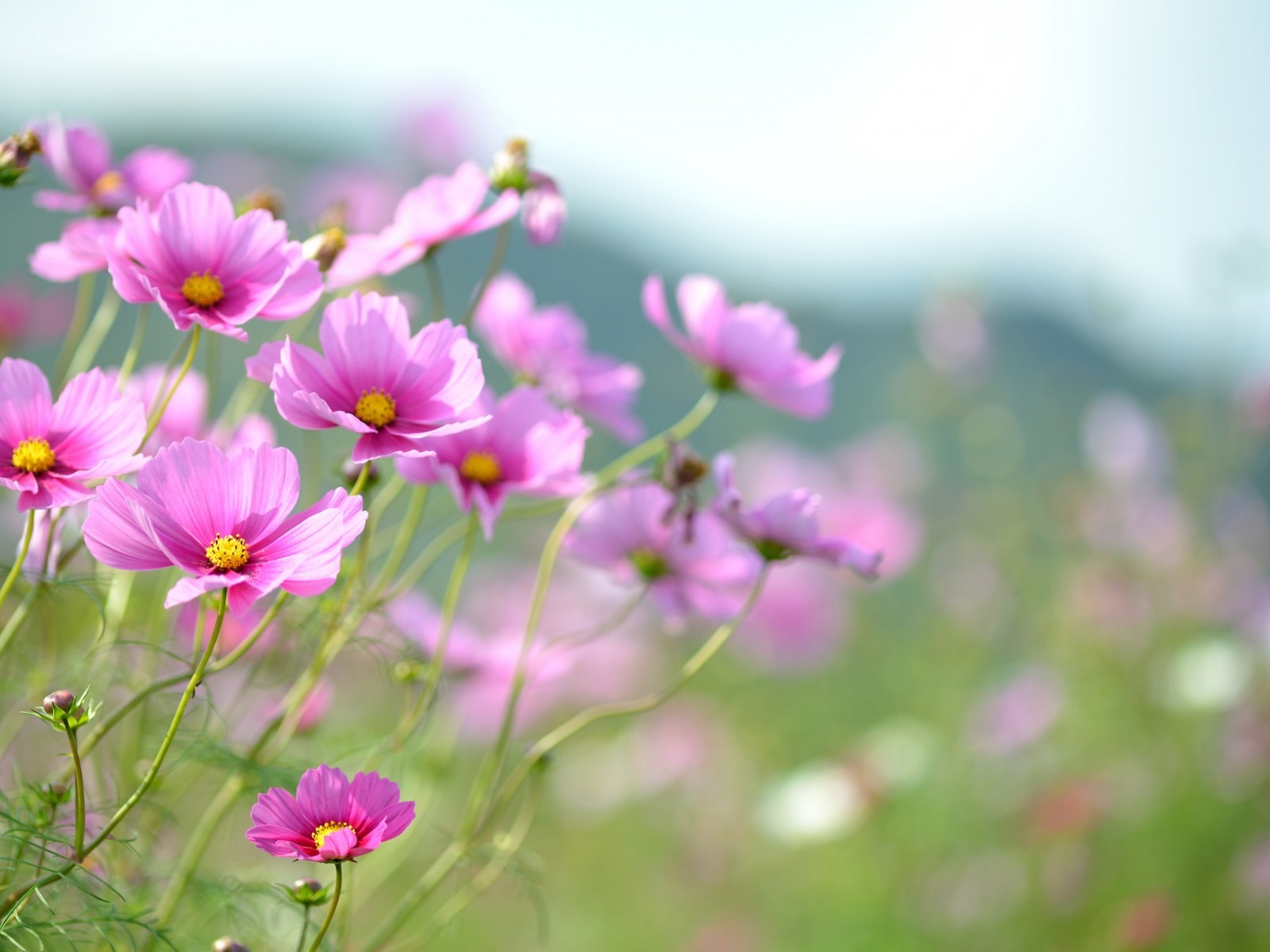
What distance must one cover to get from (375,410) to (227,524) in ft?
0.25

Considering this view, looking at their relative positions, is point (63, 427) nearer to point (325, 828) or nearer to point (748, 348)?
point (325, 828)

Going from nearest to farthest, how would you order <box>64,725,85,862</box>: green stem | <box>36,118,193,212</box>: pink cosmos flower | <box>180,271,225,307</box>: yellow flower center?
1. <box>64,725,85,862</box>: green stem
2. <box>180,271,225,307</box>: yellow flower center
3. <box>36,118,193,212</box>: pink cosmos flower

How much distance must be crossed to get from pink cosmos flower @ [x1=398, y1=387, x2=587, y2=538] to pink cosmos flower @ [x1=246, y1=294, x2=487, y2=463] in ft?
0.10

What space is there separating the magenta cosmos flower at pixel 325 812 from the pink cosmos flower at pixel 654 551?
9.2 inches

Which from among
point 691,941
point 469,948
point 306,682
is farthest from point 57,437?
point 469,948

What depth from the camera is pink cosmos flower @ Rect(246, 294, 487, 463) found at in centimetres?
41

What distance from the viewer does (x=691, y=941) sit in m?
1.96

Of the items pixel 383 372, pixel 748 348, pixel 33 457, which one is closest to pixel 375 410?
pixel 383 372

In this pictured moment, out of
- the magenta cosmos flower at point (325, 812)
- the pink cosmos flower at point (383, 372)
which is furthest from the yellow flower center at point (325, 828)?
the pink cosmos flower at point (383, 372)

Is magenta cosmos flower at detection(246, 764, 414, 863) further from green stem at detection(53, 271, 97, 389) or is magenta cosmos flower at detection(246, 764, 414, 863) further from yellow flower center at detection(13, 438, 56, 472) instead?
green stem at detection(53, 271, 97, 389)

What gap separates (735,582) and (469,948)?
179cm

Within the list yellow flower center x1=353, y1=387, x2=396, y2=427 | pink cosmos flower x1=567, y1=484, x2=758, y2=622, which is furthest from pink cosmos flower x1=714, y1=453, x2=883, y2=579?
yellow flower center x1=353, y1=387, x2=396, y2=427

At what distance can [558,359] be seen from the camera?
2.03 ft

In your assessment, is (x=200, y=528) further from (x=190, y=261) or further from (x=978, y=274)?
(x=978, y=274)
